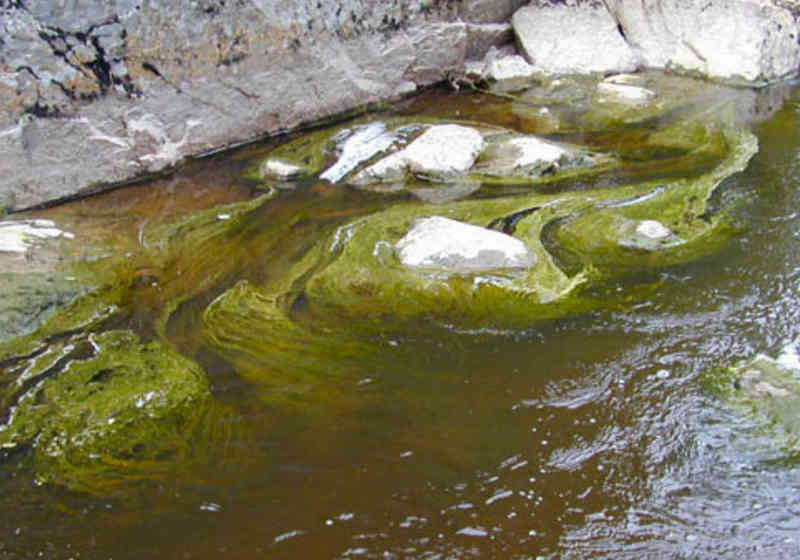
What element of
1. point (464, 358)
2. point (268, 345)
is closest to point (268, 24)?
point (268, 345)

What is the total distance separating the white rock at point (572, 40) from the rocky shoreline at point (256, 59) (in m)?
0.02

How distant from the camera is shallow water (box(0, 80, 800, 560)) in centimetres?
252

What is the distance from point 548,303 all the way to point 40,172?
4.24 m

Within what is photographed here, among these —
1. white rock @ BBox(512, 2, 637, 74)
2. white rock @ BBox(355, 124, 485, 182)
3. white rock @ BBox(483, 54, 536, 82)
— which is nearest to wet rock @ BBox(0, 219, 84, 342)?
white rock @ BBox(355, 124, 485, 182)

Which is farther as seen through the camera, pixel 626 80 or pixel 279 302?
pixel 626 80

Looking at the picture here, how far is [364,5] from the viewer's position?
7309 mm

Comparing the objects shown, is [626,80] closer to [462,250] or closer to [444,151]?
[444,151]

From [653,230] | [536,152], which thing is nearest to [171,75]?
[536,152]

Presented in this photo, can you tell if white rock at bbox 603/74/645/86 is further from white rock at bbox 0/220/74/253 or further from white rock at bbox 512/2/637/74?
white rock at bbox 0/220/74/253

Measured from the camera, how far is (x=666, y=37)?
795cm

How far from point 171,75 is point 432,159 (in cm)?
252

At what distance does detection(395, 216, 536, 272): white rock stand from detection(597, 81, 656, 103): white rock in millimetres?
3570

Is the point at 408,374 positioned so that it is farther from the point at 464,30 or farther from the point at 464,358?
the point at 464,30

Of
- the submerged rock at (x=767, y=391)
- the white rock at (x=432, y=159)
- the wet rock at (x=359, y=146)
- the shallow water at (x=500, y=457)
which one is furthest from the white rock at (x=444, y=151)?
the submerged rock at (x=767, y=391)
